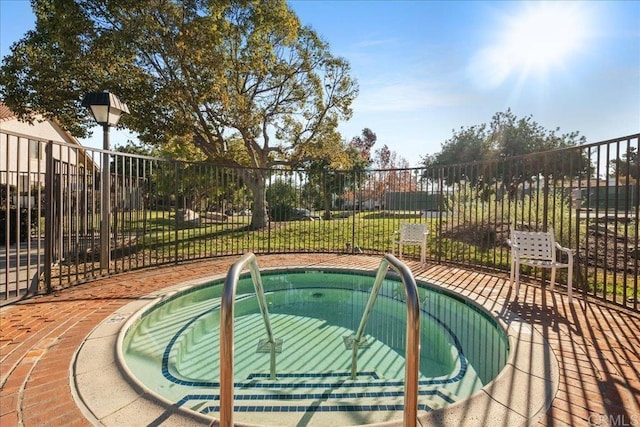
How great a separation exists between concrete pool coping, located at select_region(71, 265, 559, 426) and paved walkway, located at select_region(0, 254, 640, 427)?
60mm

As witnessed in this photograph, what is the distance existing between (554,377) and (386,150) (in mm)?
37412

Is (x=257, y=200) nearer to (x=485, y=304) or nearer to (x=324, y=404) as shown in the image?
(x=485, y=304)

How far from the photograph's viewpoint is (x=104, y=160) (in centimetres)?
569

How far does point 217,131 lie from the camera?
12922 millimetres

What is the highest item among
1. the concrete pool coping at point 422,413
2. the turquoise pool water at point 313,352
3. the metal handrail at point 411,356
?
the metal handrail at point 411,356

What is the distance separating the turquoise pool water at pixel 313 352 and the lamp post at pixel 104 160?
83.6 inches

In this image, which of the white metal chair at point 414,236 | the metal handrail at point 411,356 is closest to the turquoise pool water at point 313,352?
the metal handrail at point 411,356

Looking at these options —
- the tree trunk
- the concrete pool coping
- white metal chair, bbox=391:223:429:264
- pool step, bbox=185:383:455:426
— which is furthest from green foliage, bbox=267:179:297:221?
pool step, bbox=185:383:455:426

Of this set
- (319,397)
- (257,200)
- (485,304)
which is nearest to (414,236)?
(485,304)

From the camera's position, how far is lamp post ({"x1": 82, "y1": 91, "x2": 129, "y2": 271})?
5.80 meters

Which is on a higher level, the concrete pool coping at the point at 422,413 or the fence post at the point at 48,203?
the fence post at the point at 48,203

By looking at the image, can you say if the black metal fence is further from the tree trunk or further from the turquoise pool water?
the tree trunk

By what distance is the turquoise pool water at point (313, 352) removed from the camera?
2.69m

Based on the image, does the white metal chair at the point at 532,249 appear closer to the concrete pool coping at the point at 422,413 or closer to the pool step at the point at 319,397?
the concrete pool coping at the point at 422,413
